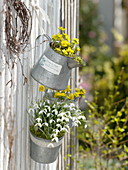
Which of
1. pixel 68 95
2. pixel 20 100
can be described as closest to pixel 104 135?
pixel 68 95

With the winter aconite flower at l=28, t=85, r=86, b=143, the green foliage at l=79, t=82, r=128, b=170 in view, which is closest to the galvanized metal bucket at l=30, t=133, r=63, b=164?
the winter aconite flower at l=28, t=85, r=86, b=143

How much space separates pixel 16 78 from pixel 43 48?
12.7 inches

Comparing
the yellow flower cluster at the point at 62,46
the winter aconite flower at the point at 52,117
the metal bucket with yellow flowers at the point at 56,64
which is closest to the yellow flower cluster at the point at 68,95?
the winter aconite flower at the point at 52,117

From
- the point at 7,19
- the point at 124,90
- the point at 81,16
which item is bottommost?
the point at 124,90

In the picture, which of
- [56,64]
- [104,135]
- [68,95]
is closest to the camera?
[56,64]

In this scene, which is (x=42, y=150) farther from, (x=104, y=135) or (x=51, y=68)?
(x=104, y=135)

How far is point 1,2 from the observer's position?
6.53ft

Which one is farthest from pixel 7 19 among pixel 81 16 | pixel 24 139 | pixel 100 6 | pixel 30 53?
pixel 100 6

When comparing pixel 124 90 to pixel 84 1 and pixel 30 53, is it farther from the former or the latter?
pixel 84 1

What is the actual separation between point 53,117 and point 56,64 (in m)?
0.31

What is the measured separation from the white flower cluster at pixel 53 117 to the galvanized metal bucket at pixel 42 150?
4 cm

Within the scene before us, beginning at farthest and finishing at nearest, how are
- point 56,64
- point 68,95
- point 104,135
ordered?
point 104,135 < point 68,95 < point 56,64

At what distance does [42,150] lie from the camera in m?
2.18

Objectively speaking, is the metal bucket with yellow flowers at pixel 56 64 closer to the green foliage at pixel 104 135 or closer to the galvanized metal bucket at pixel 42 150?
the galvanized metal bucket at pixel 42 150
